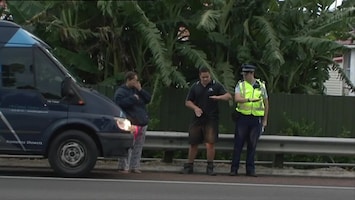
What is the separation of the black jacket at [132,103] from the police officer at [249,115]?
166 centimetres

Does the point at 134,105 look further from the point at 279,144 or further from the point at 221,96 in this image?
the point at 279,144

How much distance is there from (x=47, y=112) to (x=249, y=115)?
11.5 ft

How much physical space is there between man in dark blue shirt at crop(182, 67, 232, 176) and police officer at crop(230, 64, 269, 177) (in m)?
0.29

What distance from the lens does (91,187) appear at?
29.3 ft

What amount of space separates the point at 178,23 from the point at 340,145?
4516mm

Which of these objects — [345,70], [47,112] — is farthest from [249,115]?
[345,70]

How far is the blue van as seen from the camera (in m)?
9.75

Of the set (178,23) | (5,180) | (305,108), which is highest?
(178,23)

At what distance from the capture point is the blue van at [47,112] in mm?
9750

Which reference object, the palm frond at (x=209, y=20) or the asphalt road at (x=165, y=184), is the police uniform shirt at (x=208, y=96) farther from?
the palm frond at (x=209, y=20)

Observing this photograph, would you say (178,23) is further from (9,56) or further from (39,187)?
(39,187)

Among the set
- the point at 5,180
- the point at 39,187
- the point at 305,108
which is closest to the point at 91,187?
the point at 39,187

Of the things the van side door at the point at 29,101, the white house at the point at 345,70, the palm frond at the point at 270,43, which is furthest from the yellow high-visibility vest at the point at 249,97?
the white house at the point at 345,70

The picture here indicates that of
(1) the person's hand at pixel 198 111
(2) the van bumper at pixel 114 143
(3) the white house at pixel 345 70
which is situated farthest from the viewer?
(3) the white house at pixel 345 70
